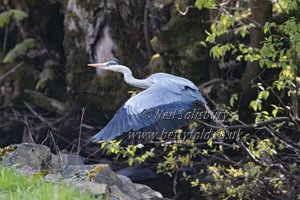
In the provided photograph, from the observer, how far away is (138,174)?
7.89 m

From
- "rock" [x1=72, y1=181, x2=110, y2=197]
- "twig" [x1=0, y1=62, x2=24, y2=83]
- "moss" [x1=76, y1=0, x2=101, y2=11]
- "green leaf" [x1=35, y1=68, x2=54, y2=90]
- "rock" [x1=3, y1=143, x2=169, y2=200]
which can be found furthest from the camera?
"twig" [x1=0, y1=62, x2=24, y2=83]

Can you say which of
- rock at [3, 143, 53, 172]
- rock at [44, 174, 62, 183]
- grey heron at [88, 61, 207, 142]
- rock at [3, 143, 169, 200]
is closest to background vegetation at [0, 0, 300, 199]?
rock at [3, 143, 169, 200]

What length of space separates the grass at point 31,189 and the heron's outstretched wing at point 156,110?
0.69 meters

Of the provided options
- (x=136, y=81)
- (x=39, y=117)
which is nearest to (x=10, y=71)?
(x=39, y=117)

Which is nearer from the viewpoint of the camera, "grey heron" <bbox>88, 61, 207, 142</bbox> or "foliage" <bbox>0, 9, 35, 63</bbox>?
"grey heron" <bbox>88, 61, 207, 142</bbox>

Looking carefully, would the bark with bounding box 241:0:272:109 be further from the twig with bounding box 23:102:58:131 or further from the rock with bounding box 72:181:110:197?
the twig with bounding box 23:102:58:131

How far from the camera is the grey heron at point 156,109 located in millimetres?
4027

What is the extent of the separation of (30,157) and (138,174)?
3839 mm

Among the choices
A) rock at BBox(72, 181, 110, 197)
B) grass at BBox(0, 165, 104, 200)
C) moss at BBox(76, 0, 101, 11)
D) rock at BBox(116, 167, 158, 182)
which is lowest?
rock at BBox(116, 167, 158, 182)

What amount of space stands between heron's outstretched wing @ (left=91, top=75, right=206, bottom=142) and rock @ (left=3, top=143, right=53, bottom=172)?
0.68 meters

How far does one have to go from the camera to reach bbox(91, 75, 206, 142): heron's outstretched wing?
4.03 m

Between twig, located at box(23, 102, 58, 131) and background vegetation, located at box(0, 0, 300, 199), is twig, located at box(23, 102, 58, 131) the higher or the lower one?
the lower one

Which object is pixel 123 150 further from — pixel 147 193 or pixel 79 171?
pixel 147 193

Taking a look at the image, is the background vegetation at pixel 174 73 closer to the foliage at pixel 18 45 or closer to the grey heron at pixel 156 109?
the foliage at pixel 18 45
